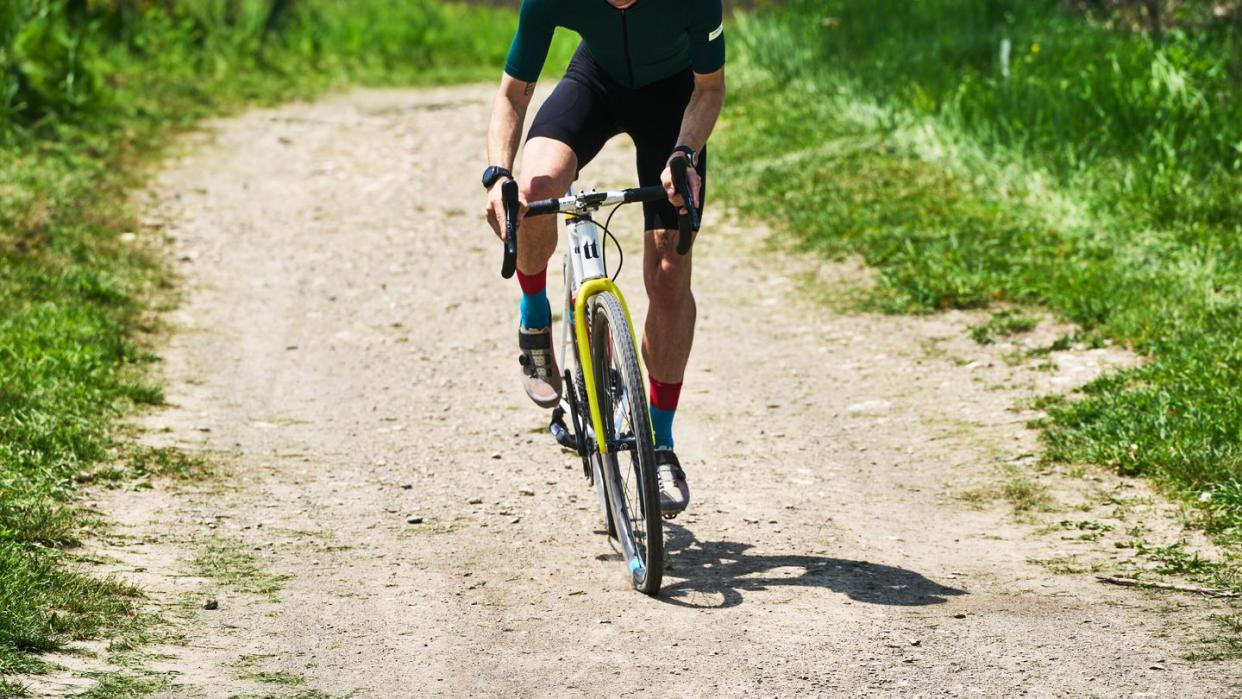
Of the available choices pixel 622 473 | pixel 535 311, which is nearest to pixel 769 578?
pixel 622 473

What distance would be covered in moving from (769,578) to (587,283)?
106 centimetres

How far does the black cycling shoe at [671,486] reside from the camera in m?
4.57

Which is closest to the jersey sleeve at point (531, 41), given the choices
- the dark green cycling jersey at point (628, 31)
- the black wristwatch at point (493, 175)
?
the dark green cycling jersey at point (628, 31)

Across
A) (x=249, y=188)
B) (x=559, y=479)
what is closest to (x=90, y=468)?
(x=559, y=479)

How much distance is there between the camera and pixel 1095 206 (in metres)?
8.41

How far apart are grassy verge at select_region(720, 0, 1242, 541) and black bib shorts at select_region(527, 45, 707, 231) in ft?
6.68

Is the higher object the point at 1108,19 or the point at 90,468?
the point at 1108,19

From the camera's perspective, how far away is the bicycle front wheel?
13.8 feet

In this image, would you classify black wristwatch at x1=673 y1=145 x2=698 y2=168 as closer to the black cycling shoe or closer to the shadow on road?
the black cycling shoe

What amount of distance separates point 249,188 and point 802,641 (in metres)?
7.68

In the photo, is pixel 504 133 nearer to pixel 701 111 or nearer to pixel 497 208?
pixel 497 208

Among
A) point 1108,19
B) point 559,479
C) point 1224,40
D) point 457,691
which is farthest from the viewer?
point 1108,19

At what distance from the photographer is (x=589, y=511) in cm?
535

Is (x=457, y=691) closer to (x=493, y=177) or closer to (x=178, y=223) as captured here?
(x=493, y=177)
